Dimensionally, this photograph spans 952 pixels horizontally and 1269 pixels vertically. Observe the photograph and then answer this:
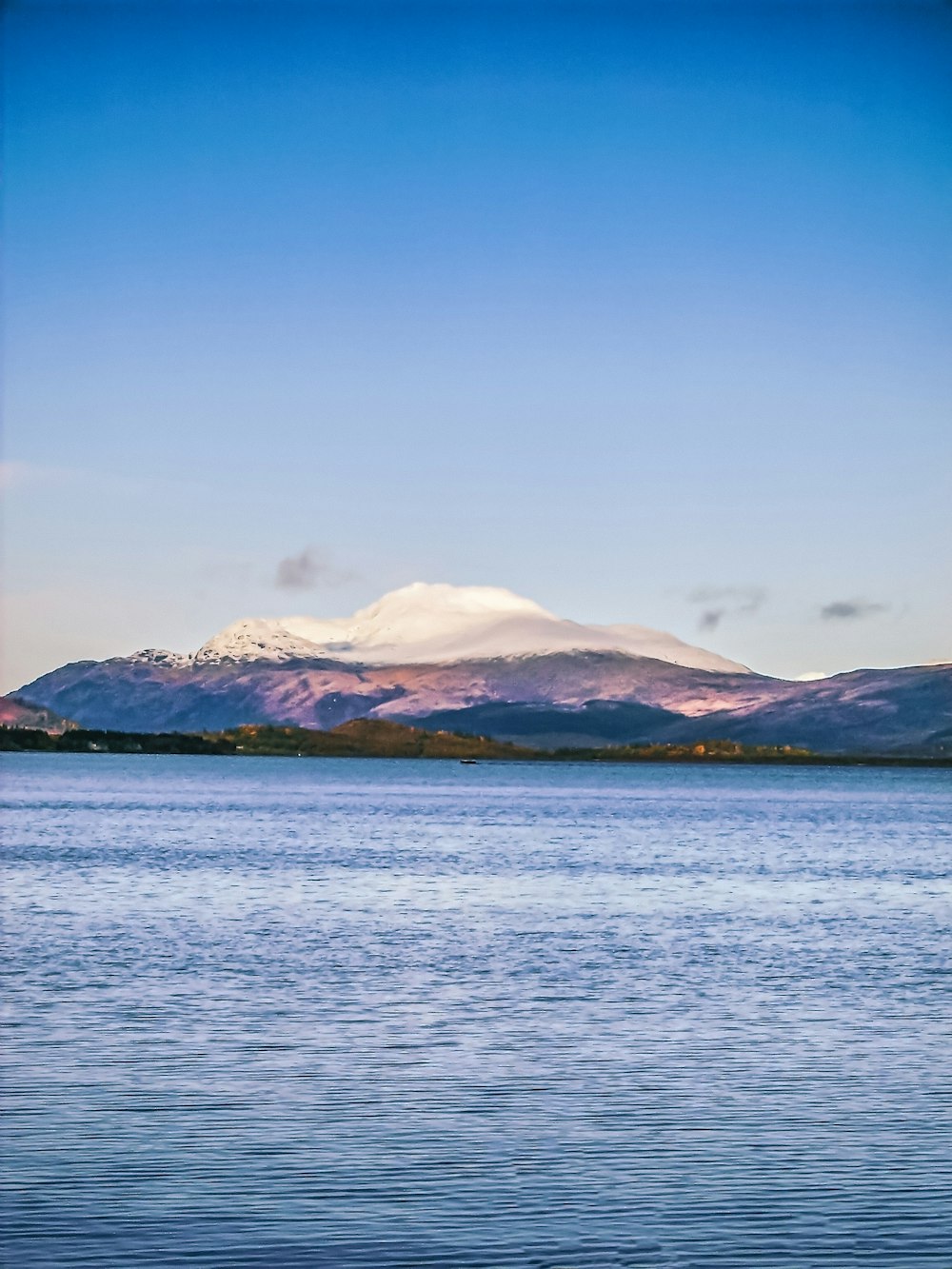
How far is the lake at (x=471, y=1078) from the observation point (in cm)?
1335

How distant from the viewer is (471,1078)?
62.6 ft

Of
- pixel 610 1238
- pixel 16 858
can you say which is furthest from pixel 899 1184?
pixel 16 858

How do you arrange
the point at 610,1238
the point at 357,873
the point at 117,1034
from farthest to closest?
the point at 357,873
the point at 117,1034
the point at 610,1238

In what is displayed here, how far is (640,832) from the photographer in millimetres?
91312

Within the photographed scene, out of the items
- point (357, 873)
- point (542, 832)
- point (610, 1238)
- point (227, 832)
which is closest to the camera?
point (610, 1238)

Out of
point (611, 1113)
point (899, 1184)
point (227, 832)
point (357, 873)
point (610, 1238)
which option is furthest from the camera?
point (227, 832)

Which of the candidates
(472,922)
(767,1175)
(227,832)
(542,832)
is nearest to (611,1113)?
(767,1175)

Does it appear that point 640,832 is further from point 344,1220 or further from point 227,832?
point 344,1220

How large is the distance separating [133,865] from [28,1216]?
42.3 m

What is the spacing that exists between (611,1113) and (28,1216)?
6161 mm

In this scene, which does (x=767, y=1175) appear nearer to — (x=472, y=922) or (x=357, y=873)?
(x=472, y=922)

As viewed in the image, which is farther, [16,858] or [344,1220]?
[16,858]

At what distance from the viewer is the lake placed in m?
13.4

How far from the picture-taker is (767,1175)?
15.0m
